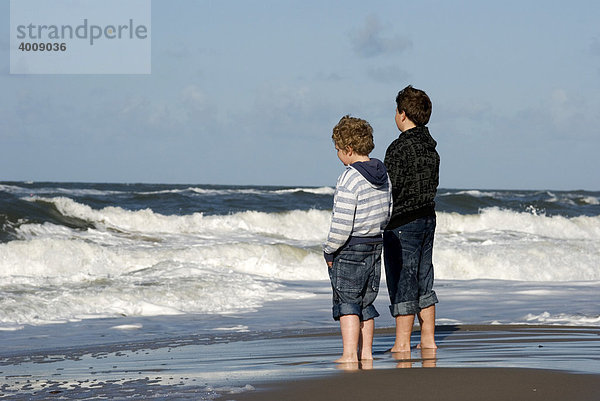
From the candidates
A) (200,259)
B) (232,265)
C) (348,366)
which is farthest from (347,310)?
(200,259)

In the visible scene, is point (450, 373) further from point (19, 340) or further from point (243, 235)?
point (243, 235)

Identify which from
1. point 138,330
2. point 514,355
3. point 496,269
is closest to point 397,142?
point 514,355

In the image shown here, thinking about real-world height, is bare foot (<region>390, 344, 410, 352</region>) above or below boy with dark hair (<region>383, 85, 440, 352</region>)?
below

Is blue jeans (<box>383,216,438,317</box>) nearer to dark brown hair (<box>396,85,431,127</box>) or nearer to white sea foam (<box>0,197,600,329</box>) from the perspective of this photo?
dark brown hair (<box>396,85,431,127</box>)

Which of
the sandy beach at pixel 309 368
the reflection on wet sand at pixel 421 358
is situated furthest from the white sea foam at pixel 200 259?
the reflection on wet sand at pixel 421 358

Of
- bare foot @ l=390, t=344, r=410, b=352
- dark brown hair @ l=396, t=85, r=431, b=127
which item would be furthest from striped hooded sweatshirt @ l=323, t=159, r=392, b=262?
bare foot @ l=390, t=344, r=410, b=352

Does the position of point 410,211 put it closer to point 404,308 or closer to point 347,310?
point 404,308

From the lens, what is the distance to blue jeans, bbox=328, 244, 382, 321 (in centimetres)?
466

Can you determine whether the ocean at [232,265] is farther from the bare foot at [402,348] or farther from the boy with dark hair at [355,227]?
the boy with dark hair at [355,227]

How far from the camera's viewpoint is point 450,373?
4145 millimetres

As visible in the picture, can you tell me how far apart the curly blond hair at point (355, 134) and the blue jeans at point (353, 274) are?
1.88 ft

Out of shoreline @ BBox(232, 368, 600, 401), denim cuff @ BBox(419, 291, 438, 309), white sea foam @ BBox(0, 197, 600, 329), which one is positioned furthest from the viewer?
white sea foam @ BBox(0, 197, 600, 329)

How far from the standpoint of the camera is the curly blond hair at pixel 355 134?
463cm

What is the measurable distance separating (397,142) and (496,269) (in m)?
10.8
